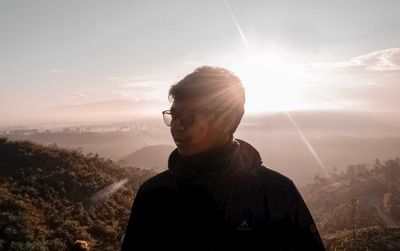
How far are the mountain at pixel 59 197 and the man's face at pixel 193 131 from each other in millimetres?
9233

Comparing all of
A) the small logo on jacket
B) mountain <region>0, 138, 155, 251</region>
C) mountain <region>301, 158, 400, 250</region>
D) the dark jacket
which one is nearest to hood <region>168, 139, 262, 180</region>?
the dark jacket

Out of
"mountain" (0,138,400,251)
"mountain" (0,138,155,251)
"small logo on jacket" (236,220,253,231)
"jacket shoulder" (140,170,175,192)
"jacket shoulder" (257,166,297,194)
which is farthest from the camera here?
"mountain" (0,138,400,251)

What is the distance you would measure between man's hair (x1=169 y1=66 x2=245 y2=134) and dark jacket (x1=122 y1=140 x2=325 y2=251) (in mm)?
208

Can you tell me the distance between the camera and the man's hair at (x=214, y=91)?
6.65 ft

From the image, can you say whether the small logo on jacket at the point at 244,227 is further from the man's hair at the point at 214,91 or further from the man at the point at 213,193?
the man's hair at the point at 214,91

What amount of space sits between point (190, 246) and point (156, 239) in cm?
21

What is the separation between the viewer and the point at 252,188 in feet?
6.36

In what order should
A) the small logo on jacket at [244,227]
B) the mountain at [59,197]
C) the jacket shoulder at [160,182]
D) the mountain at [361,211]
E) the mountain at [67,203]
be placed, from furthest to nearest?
the mountain at [361,211] → the mountain at [67,203] → the mountain at [59,197] → the jacket shoulder at [160,182] → the small logo on jacket at [244,227]

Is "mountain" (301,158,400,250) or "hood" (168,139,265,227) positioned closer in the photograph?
"hood" (168,139,265,227)

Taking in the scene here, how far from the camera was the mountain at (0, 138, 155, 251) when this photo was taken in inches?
540

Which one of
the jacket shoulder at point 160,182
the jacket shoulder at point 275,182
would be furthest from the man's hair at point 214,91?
the jacket shoulder at point 160,182

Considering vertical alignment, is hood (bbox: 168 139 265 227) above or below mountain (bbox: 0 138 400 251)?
above

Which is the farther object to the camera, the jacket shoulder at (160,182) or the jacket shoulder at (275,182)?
the jacket shoulder at (160,182)

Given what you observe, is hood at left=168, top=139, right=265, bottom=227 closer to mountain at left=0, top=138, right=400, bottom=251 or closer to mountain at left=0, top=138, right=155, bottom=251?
mountain at left=0, top=138, right=155, bottom=251
